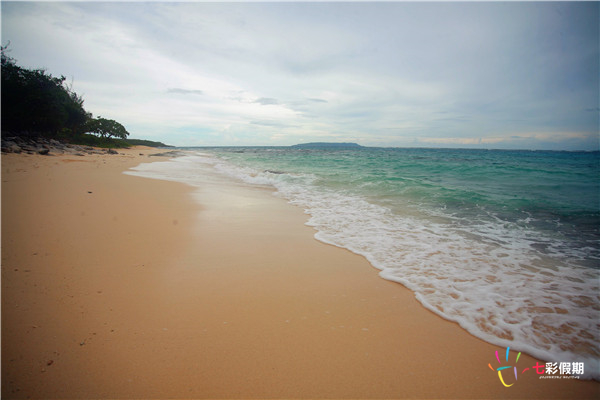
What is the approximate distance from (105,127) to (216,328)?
5882 cm

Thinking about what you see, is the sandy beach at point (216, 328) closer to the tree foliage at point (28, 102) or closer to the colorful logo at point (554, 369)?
the colorful logo at point (554, 369)

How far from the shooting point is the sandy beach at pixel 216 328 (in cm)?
156

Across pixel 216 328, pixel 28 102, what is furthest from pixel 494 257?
pixel 28 102

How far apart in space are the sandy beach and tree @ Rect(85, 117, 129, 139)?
53.8 m

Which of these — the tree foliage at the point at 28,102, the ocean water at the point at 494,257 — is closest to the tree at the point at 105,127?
the tree foliage at the point at 28,102

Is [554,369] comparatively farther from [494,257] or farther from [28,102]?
[28,102]

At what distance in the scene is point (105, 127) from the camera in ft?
149

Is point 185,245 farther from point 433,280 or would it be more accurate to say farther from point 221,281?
point 433,280

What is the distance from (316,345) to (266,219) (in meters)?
3.64

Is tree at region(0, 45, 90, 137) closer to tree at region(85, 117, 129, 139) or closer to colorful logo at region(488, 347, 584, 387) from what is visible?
tree at region(85, 117, 129, 139)

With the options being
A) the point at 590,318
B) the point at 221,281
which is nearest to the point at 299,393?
the point at 221,281

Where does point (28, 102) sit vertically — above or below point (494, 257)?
above

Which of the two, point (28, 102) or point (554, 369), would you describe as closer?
point (554, 369)

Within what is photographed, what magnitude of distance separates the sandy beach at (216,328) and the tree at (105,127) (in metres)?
53.8
